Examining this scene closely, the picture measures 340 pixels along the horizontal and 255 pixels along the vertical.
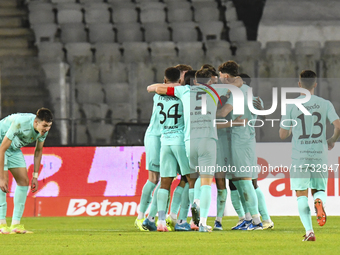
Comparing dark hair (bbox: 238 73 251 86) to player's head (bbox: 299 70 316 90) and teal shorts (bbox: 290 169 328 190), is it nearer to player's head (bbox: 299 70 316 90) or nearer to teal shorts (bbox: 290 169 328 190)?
player's head (bbox: 299 70 316 90)

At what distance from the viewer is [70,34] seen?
52.4ft

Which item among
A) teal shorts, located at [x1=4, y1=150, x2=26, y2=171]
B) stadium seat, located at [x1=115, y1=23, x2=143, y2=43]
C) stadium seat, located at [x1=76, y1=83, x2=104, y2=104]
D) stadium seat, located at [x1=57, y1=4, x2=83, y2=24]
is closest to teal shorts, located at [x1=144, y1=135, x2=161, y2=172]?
teal shorts, located at [x1=4, y1=150, x2=26, y2=171]

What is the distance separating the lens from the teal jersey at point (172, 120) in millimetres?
7141

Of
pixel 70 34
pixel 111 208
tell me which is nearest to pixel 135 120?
pixel 111 208

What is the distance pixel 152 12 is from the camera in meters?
16.6

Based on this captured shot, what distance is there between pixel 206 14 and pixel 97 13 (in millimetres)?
3051

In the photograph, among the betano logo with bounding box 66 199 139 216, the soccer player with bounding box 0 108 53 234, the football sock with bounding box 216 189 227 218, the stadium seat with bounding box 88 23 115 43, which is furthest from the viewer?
the stadium seat with bounding box 88 23 115 43

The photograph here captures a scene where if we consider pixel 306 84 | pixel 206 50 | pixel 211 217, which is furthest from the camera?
pixel 206 50

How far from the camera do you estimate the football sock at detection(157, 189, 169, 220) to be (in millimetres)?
7047

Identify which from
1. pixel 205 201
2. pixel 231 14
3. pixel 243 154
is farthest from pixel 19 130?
pixel 231 14

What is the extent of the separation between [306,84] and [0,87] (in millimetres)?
8707

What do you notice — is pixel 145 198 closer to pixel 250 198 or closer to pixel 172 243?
pixel 250 198

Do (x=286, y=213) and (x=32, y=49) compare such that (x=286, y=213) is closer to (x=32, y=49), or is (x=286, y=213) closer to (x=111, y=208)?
(x=111, y=208)

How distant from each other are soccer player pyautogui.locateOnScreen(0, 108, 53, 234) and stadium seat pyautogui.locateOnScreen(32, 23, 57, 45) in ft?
29.2
